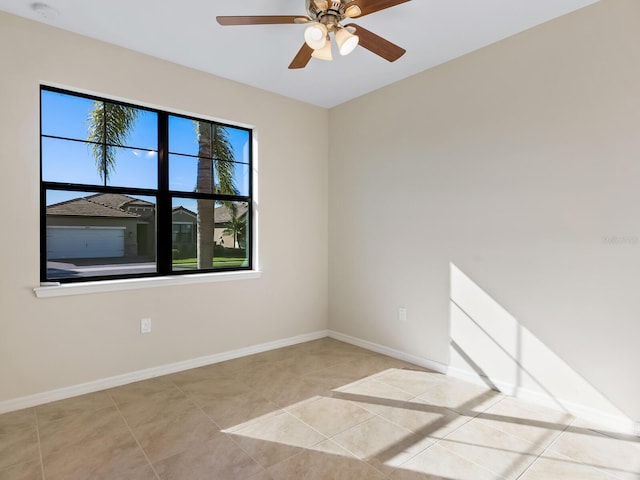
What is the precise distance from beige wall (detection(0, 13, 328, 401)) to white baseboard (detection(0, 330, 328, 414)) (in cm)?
5

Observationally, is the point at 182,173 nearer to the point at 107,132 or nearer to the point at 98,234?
the point at 107,132

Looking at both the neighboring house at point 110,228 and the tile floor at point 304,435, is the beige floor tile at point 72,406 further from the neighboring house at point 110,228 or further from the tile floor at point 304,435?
the neighboring house at point 110,228

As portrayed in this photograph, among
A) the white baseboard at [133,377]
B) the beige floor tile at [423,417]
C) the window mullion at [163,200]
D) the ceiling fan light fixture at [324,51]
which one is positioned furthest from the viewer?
the window mullion at [163,200]

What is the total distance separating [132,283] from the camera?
10.0 feet

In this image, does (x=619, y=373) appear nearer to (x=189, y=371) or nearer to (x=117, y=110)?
(x=189, y=371)

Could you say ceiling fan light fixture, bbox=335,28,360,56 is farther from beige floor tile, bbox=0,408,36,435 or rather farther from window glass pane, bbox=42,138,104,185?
beige floor tile, bbox=0,408,36,435

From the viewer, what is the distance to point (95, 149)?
2.98 m

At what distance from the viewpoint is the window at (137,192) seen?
2.84 m

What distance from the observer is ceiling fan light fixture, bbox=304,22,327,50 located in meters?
1.98

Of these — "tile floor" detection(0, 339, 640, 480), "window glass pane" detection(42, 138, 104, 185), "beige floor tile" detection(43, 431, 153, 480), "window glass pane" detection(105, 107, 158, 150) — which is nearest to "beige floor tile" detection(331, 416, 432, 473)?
"tile floor" detection(0, 339, 640, 480)

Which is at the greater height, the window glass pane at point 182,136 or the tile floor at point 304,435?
the window glass pane at point 182,136

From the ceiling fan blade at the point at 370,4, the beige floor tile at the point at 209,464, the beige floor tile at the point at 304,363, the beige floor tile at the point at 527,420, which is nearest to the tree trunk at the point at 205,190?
the beige floor tile at the point at 304,363

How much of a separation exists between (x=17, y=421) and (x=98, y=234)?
4.58ft

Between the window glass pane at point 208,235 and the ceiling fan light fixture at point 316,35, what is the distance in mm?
2007
